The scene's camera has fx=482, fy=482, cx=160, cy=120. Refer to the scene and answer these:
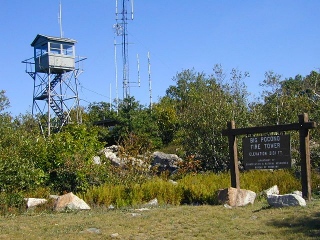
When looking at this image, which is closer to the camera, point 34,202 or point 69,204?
point 69,204

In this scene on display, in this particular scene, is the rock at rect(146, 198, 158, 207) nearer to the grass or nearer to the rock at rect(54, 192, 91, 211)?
the grass

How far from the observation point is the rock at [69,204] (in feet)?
39.6

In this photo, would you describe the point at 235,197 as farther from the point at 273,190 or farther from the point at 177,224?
the point at 177,224

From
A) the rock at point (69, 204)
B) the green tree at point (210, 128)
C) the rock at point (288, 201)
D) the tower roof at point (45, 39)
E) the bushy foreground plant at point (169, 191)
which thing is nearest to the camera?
the rock at point (288, 201)

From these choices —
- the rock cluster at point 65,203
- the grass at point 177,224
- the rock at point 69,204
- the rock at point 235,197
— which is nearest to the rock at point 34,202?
the rock cluster at point 65,203

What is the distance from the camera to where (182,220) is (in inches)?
375

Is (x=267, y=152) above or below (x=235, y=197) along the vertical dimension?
above

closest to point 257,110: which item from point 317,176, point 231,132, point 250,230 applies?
point 317,176

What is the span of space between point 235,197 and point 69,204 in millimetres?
4135

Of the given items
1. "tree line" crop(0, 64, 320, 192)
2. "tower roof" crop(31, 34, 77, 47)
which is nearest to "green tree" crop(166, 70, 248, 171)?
"tree line" crop(0, 64, 320, 192)

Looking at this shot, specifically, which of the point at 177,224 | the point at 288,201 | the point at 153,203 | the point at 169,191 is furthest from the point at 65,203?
the point at 288,201

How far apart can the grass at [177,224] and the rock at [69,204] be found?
1.14 metres

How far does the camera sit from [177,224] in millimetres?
9242

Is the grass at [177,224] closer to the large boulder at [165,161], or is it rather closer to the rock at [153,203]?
the rock at [153,203]
